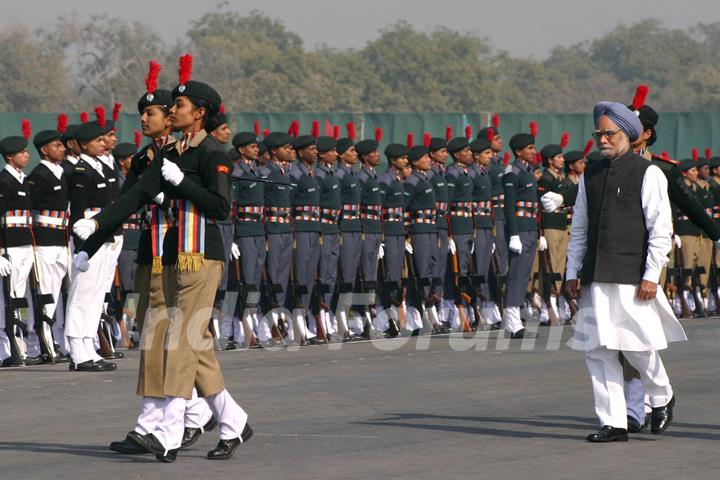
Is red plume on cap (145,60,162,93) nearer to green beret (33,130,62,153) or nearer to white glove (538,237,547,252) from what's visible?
green beret (33,130,62,153)

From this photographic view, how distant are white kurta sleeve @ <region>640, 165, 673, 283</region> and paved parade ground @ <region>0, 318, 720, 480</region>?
3.42 feet

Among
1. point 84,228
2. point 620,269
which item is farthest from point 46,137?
point 620,269

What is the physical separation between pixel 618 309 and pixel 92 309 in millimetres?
6077

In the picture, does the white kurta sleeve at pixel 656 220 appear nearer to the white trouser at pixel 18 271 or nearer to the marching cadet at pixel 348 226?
the white trouser at pixel 18 271

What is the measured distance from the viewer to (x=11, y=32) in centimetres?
7600

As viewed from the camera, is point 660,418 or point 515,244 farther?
point 515,244

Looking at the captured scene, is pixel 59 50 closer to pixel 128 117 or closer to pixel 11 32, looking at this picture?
pixel 11 32

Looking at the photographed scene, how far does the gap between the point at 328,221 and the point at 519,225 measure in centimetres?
215

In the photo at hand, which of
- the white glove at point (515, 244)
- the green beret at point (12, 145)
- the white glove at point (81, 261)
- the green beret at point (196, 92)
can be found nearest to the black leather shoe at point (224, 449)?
the white glove at point (81, 261)

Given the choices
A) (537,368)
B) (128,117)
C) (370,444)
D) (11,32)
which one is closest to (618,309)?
(370,444)

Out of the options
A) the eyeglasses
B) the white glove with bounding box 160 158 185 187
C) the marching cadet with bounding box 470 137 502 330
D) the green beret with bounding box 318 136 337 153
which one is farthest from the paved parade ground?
the marching cadet with bounding box 470 137 502 330

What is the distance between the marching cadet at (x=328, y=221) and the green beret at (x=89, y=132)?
12.0 ft

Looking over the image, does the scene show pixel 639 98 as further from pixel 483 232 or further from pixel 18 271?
pixel 483 232

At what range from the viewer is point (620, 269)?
34.4ft
